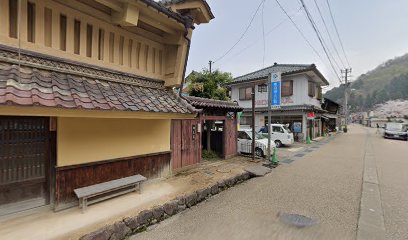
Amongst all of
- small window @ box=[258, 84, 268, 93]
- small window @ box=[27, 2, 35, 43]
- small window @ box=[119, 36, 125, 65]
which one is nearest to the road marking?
small window @ box=[119, 36, 125, 65]

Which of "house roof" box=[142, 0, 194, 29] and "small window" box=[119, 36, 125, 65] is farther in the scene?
"small window" box=[119, 36, 125, 65]

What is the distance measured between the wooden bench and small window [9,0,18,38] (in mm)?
3619

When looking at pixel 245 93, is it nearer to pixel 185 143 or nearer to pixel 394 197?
pixel 185 143

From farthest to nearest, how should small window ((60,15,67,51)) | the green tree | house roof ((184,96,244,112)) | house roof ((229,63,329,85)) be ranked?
house roof ((229,63,329,85))
the green tree
house roof ((184,96,244,112))
small window ((60,15,67,51))

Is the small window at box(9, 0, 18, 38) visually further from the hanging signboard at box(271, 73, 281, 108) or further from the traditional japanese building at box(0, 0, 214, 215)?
the hanging signboard at box(271, 73, 281, 108)

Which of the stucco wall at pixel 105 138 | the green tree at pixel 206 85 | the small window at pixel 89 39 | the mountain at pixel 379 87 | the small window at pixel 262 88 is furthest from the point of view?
the mountain at pixel 379 87

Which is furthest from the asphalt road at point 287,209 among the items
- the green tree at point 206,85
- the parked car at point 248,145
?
the green tree at point 206,85

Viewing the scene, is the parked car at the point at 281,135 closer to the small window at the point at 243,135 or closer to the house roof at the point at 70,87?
the small window at the point at 243,135

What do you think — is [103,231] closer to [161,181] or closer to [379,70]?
[161,181]

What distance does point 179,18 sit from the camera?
598 centimetres

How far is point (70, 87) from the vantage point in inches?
164

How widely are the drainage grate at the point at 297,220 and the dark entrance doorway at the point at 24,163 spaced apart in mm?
5568

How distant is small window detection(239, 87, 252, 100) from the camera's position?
23.2 meters

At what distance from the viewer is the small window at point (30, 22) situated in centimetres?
425
